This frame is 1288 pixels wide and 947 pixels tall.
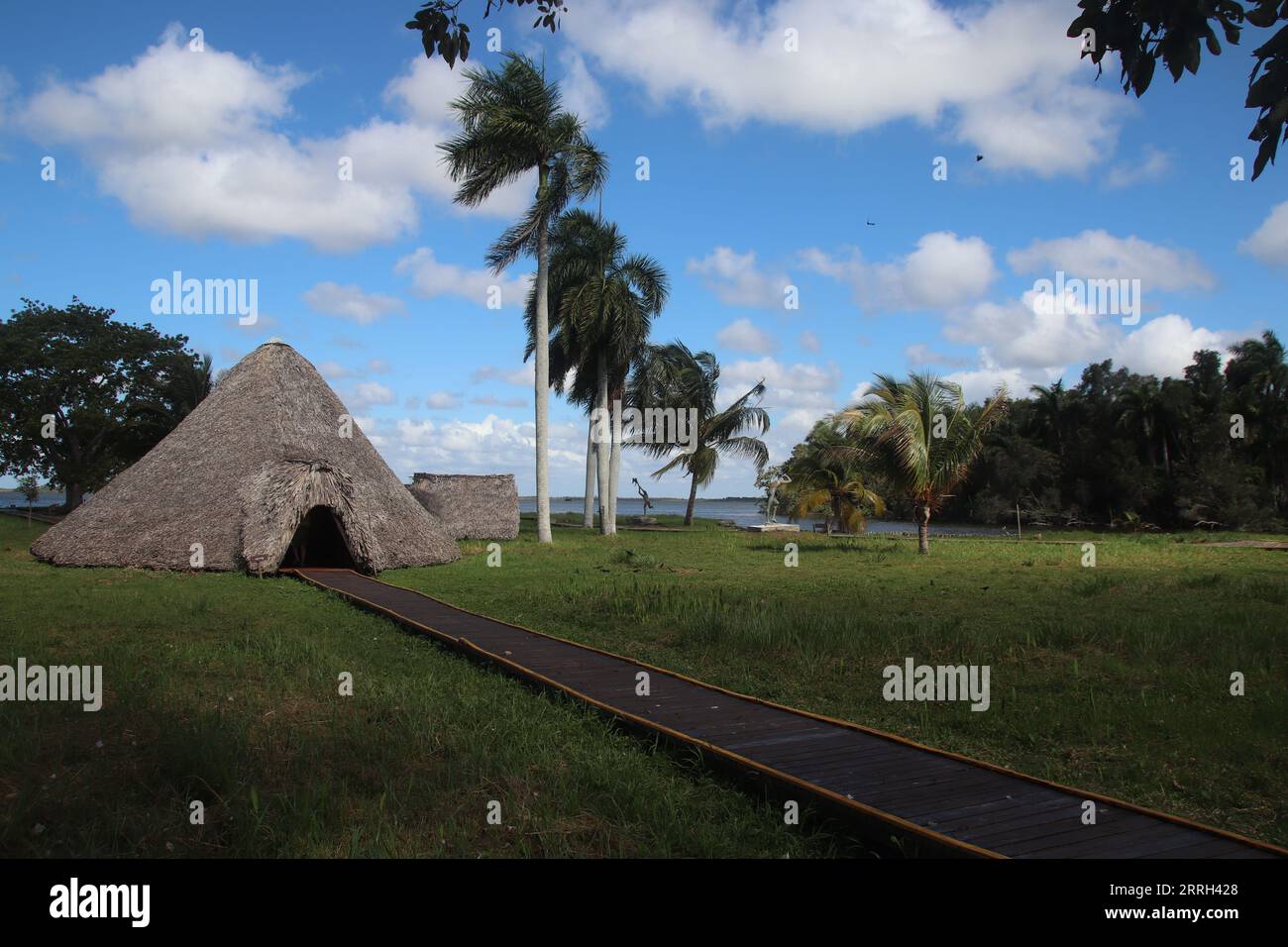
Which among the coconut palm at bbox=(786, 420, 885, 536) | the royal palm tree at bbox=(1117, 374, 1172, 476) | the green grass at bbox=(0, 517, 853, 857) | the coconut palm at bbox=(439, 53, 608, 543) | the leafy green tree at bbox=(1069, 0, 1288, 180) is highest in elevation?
the coconut palm at bbox=(439, 53, 608, 543)

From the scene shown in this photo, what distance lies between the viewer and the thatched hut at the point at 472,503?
98.5 ft

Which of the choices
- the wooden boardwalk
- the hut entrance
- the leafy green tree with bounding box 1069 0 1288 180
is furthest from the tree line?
the leafy green tree with bounding box 1069 0 1288 180

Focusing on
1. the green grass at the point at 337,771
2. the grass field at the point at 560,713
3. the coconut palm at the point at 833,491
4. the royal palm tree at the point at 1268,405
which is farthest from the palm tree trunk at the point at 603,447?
the royal palm tree at the point at 1268,405

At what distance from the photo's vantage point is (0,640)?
912 centimetres

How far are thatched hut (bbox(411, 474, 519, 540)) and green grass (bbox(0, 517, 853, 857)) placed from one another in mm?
21093

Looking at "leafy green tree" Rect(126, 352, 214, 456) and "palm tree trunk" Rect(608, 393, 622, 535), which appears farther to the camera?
"leafy green tree" Rect(126, 352, 214, 456)

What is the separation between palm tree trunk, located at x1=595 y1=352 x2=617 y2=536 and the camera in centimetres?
3073

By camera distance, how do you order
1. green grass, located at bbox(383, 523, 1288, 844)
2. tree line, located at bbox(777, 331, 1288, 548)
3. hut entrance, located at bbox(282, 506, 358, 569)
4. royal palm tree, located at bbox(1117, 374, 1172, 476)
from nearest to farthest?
green grass, located at bbox(383, 523, 1288, 844) → hut entrance, located at bbox(282, 506, 358, 569) → tree line, located at bbox(777, 331, 1288, 548) → royal palm tree, located at bbox(1117, 374, 1172, 476)

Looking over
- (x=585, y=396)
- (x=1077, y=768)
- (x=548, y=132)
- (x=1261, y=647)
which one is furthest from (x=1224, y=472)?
(x=1077, y=768)

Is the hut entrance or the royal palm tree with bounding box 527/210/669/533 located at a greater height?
the royal palm tree with bounding box 527/210/669/533

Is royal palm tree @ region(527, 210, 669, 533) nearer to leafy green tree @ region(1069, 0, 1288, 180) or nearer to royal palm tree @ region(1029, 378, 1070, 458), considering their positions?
leafy green tree @ region(1069, 0, 1288, 180)

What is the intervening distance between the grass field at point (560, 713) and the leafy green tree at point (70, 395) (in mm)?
28410

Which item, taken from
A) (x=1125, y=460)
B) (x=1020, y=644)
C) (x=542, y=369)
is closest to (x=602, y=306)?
(x=542, y=369)

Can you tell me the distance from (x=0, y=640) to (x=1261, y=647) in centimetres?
1313
